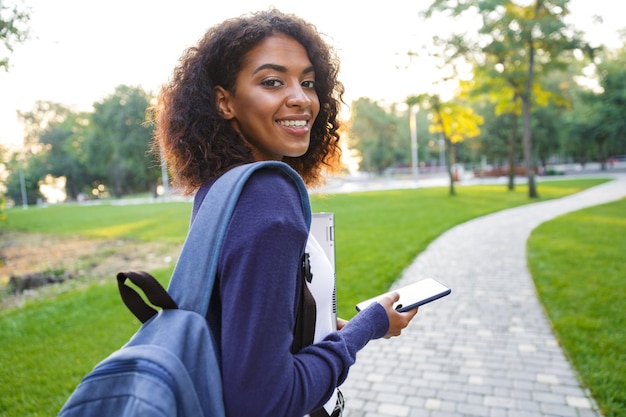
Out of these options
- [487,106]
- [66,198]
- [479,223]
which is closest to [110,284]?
[479,223]

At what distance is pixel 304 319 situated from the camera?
1186 millimetres

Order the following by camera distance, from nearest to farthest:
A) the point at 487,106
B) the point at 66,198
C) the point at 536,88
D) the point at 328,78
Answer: the point at 328,78, the point at 536,88, the point at 487,106, the point at 66,198

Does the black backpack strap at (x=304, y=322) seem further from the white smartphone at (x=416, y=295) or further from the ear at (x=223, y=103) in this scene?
the ear at (x=223, y=103)

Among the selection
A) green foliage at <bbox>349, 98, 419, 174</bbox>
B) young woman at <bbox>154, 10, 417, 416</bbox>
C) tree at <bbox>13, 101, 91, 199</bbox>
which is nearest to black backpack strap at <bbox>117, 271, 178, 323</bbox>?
young woman at <bbox>154, 10, 417, 416</bbox>

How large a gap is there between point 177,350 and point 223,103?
0.81 m

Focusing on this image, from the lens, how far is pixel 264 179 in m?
1.06

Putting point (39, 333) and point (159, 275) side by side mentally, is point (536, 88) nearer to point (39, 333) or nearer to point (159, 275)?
point (159, 275)

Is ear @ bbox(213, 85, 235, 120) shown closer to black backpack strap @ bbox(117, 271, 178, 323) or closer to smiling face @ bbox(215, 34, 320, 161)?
smiling face @ bbox(215, 34, 320, 161)

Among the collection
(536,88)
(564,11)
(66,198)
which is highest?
(564,11)

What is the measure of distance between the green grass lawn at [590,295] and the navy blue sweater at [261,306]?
11.1 feet

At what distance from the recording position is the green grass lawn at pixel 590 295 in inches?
151

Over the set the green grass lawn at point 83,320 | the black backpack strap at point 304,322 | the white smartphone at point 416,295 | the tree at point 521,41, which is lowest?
the green grass lawn at point 83,320

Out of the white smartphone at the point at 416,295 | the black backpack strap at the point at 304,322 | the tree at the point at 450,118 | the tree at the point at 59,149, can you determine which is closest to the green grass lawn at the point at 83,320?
the white smartphone at the point at 416,295

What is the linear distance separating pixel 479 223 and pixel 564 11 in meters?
10.9
